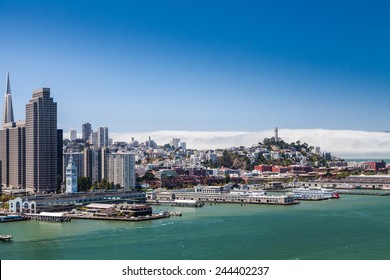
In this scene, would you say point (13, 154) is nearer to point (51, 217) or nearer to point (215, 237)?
point (51, 217)

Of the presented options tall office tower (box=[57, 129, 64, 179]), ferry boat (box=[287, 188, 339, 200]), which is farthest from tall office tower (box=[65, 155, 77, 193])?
ferry boat (box=[287, 188, 339, 200])

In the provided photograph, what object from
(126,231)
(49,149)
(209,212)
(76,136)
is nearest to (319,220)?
(209,212)

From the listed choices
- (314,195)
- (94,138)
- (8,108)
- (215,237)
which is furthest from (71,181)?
(94,138)

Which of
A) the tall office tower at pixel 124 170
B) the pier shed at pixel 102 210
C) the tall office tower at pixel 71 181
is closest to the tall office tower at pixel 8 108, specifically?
the tall office tower at pixel 124 170

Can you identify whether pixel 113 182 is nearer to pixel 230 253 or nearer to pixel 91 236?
pixel 91 236

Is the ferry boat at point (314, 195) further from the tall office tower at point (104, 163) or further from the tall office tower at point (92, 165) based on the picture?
the tall office tower at point (92, 165)

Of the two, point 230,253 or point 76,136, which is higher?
point 76,136
